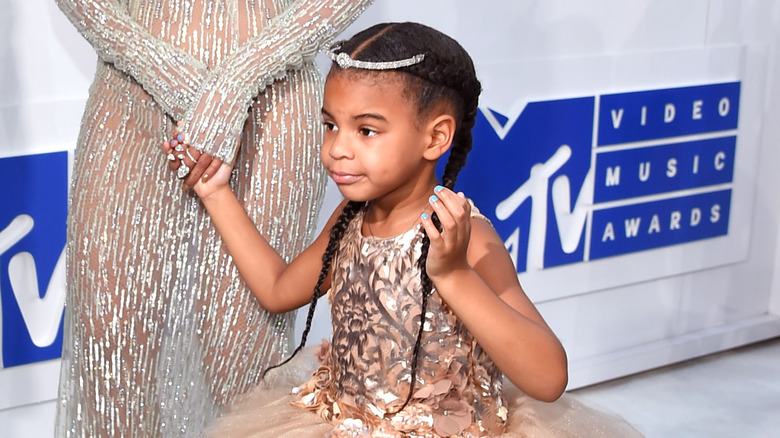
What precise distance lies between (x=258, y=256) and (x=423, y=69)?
47 cm

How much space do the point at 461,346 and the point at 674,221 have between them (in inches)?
92.2

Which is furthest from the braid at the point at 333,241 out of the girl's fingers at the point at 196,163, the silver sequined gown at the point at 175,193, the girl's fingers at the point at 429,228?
the girl's fingers at the point at 429,228

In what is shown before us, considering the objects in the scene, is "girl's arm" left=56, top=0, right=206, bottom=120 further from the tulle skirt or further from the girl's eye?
the tulle skirt

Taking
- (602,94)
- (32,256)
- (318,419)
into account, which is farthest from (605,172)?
(318,419)

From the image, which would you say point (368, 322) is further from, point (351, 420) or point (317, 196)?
point (317, 196)

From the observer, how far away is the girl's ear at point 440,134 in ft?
5.33

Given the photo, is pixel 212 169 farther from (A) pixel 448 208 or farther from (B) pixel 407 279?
(A) pixel 448 208

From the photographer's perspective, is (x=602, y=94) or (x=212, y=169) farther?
(x=602, y=94)

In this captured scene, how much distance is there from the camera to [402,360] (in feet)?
5.44

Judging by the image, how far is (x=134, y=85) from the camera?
1809 millimetres

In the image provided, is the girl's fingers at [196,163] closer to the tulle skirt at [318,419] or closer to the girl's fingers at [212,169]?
the girl's fingers at [212,169]

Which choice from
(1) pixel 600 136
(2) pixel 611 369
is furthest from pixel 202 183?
(2) pixel 611 369

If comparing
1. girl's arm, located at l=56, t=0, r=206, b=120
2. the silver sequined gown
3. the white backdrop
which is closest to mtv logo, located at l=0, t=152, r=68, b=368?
the white backdrop

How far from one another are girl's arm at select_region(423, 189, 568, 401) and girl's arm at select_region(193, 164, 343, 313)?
33 cm
